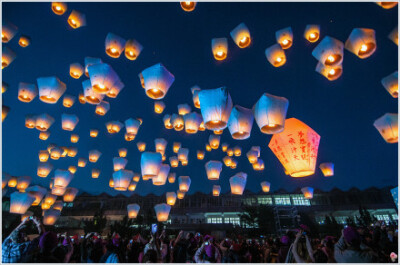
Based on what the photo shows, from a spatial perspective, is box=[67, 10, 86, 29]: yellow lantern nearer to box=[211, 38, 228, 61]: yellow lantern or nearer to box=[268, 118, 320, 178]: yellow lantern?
box=[211, 38, 228, 61]: yellow lantern

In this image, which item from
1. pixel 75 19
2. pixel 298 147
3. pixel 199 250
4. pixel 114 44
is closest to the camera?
pixel 199 250

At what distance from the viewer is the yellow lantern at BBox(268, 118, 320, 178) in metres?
4.94

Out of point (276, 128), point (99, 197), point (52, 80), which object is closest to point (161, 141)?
point (52, 80)

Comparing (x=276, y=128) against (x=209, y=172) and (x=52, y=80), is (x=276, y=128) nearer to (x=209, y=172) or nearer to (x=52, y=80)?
(x=209, y=172)

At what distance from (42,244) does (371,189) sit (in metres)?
42.8

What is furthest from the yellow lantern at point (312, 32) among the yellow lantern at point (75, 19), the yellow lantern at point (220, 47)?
the yellow lantern at point (75, 19)

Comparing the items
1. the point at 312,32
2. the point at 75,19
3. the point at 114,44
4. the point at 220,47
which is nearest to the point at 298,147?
the point at 220,47

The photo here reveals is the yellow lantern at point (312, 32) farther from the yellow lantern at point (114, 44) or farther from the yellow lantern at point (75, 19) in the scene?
the yellow lantern at point (75, 19)

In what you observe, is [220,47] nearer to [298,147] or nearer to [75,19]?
[298,147]

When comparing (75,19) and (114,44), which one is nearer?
(114,44)

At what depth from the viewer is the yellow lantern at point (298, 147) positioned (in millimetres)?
4938

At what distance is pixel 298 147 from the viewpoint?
4.99 meters

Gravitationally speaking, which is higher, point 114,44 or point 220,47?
point 114,44

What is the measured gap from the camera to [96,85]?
5.46 metres
